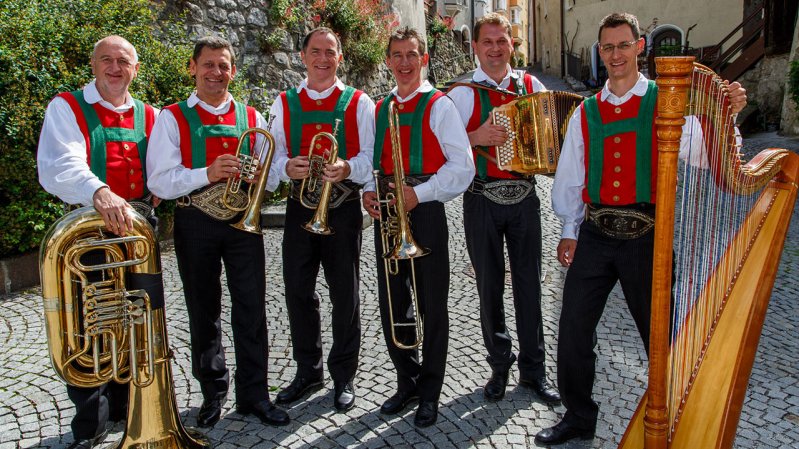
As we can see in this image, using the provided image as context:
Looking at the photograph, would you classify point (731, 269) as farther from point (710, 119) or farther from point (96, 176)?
point (96, 176)

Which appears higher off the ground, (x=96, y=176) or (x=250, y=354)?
(x=96, y=176)

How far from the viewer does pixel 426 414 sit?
3625 mm

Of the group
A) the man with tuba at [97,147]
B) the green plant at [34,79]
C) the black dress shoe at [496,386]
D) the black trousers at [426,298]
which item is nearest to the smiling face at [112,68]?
the man with tuba at [97,147]

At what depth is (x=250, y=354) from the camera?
3.74 m

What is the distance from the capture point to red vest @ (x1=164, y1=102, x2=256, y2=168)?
3535 mm

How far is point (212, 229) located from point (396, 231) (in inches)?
40.0

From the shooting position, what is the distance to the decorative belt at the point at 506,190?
151 inches

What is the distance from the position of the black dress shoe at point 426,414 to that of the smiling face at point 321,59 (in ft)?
6.31

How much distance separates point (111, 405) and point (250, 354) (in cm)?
83

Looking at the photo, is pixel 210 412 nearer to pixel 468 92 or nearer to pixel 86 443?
pixel 86 443

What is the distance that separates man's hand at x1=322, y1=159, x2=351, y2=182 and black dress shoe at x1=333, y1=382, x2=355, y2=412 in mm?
1264

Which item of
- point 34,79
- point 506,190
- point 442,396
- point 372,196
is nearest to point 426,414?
point 442,396

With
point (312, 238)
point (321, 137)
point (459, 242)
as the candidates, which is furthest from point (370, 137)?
point (459, 242)

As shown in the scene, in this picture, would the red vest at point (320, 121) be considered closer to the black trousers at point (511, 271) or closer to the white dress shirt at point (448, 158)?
the white dress shirt at point (448, 158)
